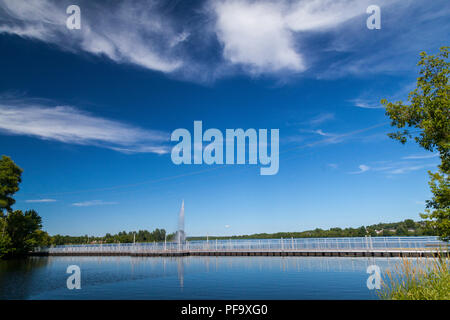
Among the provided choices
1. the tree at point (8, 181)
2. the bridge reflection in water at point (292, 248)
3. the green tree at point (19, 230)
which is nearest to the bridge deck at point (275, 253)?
the bridge reflection in water at point (292, 248)

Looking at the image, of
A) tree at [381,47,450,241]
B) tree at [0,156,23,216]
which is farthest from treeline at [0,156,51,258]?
tree at [381,47,450,241]

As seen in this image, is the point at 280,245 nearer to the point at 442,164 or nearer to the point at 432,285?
the point at 442,164

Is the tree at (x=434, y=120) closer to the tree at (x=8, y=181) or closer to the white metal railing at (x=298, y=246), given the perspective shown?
the white metal railing at (x=298, y=246)

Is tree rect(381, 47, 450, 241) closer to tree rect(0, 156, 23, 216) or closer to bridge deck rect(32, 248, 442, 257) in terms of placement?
bridge deck rect(32, 248, 442, 257)

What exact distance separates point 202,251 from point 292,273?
23.4 m

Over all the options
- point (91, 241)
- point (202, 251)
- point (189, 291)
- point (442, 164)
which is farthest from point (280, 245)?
point (91, 241)

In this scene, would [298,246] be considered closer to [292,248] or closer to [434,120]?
[292,248]

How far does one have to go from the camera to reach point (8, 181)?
42656 mm

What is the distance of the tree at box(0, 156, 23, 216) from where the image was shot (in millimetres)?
41906

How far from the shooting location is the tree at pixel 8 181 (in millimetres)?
41906

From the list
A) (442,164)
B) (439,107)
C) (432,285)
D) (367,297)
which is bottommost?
(367,297)

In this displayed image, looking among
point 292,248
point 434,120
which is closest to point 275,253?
point 292,248

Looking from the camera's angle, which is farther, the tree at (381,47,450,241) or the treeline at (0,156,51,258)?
the treeline at (0,156,51,258)

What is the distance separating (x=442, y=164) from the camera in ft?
43.9
